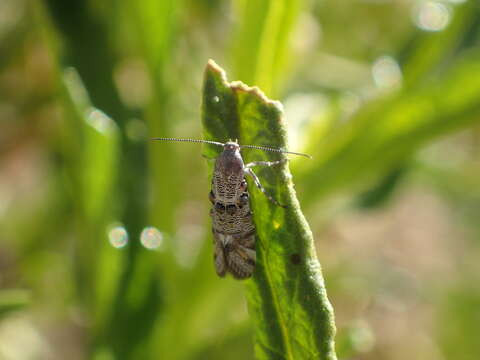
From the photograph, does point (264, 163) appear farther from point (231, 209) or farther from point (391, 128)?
point (391, 128)

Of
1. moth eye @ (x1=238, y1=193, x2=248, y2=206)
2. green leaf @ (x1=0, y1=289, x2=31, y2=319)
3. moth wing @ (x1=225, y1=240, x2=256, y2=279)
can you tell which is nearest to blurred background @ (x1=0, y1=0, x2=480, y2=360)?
green leaf @ (x1=0, y1=289, x2=31, y2=319)

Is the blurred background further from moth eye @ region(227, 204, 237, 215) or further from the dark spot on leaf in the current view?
the dark spot on leaf

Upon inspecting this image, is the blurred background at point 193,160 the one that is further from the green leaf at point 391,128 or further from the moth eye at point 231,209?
the moth eye at point 231,209

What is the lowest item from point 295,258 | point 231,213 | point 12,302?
point 295,258

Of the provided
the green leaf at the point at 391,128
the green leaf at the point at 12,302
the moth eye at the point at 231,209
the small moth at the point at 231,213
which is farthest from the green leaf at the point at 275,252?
the green leaf at the point at 391,128

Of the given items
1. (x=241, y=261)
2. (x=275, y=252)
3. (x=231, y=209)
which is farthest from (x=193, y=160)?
(x=275, y=252)

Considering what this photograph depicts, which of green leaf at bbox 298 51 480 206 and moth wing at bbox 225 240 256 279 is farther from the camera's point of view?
green leaf at bbox 298 51 480 206
